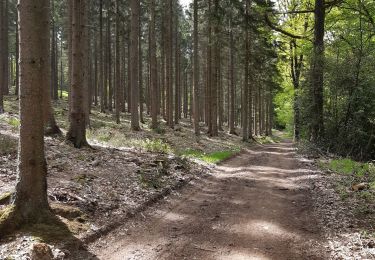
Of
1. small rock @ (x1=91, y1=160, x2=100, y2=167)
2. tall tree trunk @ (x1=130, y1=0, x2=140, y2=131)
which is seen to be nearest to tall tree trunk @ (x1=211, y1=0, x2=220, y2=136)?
tall tree trunk @ (x1=130, y1=0, x2=140, y2=131)

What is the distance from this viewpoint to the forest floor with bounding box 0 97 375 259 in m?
5.79

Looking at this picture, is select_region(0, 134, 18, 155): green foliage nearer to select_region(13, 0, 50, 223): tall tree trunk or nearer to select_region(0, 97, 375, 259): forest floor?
select_region(0, 97, 375, 259): forest floor

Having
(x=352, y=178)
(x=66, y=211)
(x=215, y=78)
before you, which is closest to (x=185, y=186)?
(x=66, y=211)

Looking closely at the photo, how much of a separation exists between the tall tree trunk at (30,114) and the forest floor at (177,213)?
18.6 inches

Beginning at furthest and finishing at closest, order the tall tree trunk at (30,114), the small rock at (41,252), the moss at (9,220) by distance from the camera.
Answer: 1. the tall tree trunk at (30,114)
2. the moss at (9,220)
3. the small rock at (41,252)

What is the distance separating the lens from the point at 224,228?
6969 millimetres

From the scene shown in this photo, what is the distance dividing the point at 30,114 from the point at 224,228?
3959 mm

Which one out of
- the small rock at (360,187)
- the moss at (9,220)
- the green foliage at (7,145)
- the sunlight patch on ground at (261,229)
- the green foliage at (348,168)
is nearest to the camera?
the moss at (9,220)

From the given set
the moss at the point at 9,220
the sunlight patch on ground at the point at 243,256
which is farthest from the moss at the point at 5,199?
the sunlight patch on ground at the point at 243,256

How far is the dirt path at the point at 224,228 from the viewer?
583 centimetres

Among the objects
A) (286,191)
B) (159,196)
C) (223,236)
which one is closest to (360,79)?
(286,191)

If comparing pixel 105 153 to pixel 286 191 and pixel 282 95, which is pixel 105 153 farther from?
pixel 282 95

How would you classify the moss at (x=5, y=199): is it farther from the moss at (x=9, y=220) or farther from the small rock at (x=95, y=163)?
the small rock at (x=95, y=163)

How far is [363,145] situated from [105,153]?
1112cm
